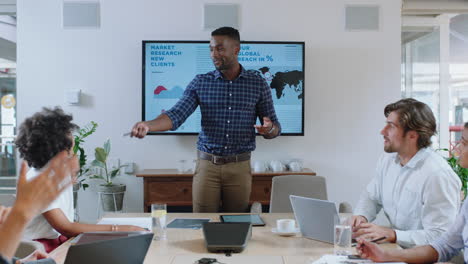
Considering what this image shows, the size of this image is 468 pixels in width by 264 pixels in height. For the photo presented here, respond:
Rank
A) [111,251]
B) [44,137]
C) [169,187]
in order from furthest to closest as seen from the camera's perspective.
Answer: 1. [169,187]
2. [44,137]
3. [111,251]

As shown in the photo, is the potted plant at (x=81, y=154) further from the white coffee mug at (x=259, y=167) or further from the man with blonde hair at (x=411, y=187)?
the man with blonde hair at (x=411, y=187)

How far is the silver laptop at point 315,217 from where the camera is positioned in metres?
1.95

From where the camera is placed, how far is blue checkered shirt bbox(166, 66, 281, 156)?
10.2 feet

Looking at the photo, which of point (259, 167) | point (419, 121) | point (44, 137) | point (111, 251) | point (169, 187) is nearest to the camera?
point (111, 251)

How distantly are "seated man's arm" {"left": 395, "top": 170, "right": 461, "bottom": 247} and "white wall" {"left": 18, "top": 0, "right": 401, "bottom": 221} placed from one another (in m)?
2.42

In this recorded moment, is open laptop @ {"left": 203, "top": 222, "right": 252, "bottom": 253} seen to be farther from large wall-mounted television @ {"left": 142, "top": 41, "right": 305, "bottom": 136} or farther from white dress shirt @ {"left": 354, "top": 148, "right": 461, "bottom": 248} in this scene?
large wall-mounted television @ {"left": 142, "top": 41, "right": 305, "bottom": 136}

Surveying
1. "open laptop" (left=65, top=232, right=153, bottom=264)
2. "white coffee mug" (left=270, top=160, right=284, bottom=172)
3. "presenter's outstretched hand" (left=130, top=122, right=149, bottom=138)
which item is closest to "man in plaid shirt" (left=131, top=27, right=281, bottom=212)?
"presenter's outstretched hand" (left=130, top=122, right=149, bottom=138)

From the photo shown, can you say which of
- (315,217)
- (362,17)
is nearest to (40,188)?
(315,217)

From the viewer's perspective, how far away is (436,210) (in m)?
2.08

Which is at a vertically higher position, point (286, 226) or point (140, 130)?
point (140, 130)

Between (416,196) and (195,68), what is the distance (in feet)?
8.55

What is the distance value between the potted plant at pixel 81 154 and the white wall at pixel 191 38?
3.3 inches

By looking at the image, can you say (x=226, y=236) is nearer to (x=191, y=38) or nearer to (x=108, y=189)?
(x=108, y=189)

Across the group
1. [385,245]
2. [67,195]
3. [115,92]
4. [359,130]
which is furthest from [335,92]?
[67,195]
